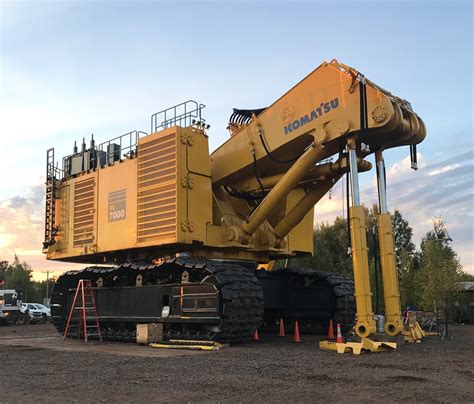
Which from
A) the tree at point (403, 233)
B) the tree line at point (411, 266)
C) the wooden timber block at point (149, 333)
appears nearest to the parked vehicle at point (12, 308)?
the tree line at point (411, 266)

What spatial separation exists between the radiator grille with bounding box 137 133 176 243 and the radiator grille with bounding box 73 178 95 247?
7.76ft

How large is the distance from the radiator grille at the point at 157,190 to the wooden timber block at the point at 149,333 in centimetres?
211

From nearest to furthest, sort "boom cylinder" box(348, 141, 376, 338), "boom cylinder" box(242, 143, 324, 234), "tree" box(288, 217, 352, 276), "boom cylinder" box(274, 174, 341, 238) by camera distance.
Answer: "boom cylinder" box(348, 141, 376, 338) < "boom cylinder" box(242, 143, 324, 234) < "boom cylinder" box(274, 174, 341, 238) < "tree" box(288, 217, 352, 276)

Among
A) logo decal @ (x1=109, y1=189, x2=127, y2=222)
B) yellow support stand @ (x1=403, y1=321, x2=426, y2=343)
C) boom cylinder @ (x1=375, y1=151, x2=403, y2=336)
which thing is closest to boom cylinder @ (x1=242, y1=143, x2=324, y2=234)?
boom cylinder @ (x1=375, y1=151, x2=403, y2=336)

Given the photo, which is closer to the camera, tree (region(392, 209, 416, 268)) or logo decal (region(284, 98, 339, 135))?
logo decal (region(284, 98, 339, 135))

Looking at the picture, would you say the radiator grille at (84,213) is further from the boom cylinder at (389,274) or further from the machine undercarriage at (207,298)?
the boom cylinder at (389,274)

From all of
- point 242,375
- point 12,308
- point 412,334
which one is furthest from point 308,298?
point 12,308

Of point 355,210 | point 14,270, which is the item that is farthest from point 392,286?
point 14,270

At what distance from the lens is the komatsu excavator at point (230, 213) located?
12.1 m

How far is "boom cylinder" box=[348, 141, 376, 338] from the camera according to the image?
10.9 m

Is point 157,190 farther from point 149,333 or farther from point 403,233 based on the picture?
point 403,233

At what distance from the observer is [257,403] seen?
6.41 m

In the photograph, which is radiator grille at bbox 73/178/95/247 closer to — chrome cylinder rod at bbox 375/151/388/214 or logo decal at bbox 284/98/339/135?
logo decal at bbox 284/98/339/135

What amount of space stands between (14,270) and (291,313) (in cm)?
8021
